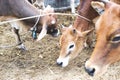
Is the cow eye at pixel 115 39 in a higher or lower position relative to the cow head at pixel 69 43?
lower

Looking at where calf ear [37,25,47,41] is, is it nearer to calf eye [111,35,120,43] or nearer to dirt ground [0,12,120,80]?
dirt ground [0,12,120,80]

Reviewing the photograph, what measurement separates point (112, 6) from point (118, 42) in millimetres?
382

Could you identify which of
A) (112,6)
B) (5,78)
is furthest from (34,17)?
(112,6)

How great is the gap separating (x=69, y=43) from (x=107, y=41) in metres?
1.45

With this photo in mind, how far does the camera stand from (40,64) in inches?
192

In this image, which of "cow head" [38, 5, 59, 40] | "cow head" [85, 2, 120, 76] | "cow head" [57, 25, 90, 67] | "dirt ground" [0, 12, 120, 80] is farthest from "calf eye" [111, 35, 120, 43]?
"cow head" [38, 5, 59, 40]

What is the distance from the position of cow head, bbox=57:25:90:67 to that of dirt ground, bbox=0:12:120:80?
287 mm

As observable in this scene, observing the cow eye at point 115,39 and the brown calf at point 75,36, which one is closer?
the cow eye at point 115,39

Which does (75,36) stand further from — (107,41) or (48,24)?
(107,41)

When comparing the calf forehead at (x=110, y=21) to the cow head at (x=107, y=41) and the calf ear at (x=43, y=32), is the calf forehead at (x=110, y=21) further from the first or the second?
the calf ear at (x=43, y=32)

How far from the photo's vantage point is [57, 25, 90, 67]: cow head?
4281mm

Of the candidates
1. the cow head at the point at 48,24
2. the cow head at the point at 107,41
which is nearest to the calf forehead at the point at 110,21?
the cow head at the point at 107,41

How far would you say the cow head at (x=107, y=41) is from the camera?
2814 millimetres

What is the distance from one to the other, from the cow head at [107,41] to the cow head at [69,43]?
4.32 feet
